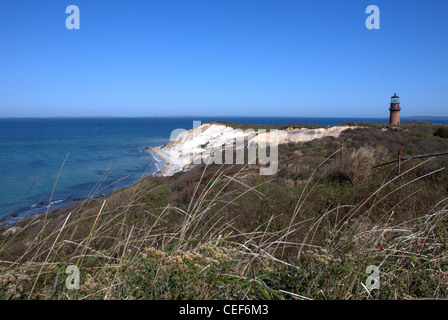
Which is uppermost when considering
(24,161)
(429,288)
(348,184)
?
(429,288)

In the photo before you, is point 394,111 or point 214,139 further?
point 214,139

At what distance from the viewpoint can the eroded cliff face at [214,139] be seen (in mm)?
29109

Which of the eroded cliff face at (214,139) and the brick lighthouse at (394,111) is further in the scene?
the brick lighthouse at (394,111)

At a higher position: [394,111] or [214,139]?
[394,111]

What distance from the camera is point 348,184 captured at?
7723 mm

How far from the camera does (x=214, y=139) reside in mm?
46219

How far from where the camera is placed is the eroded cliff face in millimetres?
29109

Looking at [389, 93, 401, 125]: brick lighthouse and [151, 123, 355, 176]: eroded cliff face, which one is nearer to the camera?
[151, 123, 355, 176]: eroded cliff face

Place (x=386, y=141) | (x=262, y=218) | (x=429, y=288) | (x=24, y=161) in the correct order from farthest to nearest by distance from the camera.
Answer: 1. (x=24, y=161)
2. (x=386, y=141)
3. (x=262, y=218)
4. (x=429, y=288)

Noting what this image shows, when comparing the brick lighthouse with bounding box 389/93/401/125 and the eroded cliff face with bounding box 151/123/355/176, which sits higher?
the brick lighthouse with bounding box 389/93/401/125
